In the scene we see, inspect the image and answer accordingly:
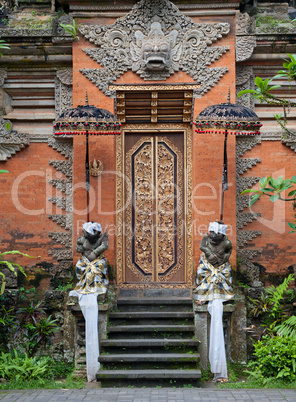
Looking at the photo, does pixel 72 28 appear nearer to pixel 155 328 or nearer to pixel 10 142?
pixel 10 142

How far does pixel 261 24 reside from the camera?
30.2ft

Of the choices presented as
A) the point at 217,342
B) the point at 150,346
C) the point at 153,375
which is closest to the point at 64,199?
the point at 150,346

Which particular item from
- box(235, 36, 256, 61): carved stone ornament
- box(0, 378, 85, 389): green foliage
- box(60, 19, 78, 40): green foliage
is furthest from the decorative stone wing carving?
box(0, 378, 85, 389): green foliage

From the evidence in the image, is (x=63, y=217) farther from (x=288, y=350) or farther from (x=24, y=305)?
(x=288, y=350)

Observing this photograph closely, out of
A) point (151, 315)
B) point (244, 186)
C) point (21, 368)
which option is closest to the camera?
point (21, 368)

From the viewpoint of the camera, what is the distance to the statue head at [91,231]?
316 inches

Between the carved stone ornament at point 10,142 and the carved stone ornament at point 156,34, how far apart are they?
5.40 feet

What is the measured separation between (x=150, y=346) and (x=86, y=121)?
3453 mm

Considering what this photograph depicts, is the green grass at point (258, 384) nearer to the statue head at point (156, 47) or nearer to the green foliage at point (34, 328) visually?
the green foliage at point (34, 328)

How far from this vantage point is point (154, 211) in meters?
9.24

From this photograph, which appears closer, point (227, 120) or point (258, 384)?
point (258, 384)

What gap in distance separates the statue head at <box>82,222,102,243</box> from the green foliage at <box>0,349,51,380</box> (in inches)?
75.9

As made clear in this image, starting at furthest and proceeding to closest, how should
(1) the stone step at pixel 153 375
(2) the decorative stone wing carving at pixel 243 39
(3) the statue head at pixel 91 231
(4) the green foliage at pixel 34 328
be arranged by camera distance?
(2) the decorative stone wing carving at pixel 243 39 → (4) the green foliage at pixel 34 328 → (3) the statue head at pixel 91 231 → (1) the stone step at pixel 153 375

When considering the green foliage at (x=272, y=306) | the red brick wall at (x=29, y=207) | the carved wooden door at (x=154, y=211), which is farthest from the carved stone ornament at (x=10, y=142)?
the green foliage at (x=272, y=306)
